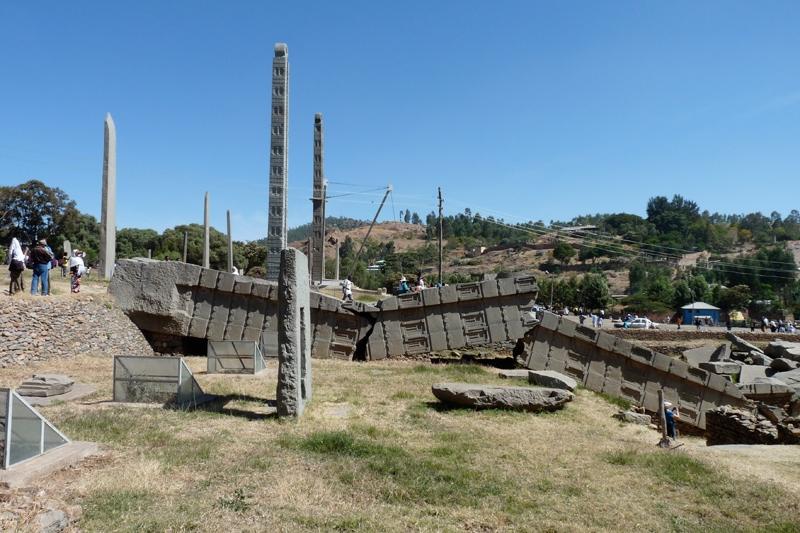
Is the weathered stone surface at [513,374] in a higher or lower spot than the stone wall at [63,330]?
lower

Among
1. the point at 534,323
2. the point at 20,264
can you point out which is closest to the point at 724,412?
the point at 534,323

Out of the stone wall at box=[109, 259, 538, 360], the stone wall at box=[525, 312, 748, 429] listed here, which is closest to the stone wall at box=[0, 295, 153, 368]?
the stone wall at box=[109, 259, 538, 360]

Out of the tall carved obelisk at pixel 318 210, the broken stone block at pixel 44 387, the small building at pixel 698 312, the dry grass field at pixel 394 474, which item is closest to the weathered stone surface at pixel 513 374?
the dry grass field at pixel 394 474

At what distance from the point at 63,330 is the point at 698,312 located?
191ft

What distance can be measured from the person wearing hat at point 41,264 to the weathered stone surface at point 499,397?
11051 millimetres

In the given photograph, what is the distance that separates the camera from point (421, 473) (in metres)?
6.73

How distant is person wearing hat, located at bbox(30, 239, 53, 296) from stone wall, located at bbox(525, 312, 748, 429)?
13.1m

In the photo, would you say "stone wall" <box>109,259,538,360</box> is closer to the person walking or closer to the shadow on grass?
the person walking

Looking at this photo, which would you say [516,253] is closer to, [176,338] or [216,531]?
[176,338]

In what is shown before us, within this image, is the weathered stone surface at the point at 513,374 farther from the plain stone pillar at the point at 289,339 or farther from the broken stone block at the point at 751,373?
the broken stone block at the point at 751,373

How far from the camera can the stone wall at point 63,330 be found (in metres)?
13.6

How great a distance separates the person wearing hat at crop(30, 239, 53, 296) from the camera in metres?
14.9

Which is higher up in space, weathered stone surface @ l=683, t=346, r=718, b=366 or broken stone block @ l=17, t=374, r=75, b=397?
broken stone block @ l=17, t=374, r=75, b=397

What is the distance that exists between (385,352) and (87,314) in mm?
8046
